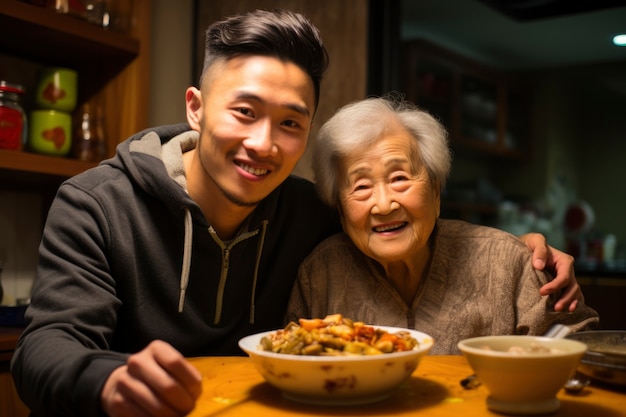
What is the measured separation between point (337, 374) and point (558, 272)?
33.7 inches

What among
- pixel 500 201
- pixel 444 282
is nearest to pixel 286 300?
pixel 444 282

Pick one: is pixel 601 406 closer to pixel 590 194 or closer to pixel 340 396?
pixel 340 396

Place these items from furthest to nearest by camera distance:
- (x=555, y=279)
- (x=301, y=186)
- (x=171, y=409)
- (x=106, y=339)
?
(x=301, y=186), (x=555, y=279), (x=106, y=339), (x=171, y=409)

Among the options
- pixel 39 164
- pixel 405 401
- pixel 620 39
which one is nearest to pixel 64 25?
pixel 39 164

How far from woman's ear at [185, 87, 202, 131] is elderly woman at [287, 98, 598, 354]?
32 cm

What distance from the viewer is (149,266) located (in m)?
1.56

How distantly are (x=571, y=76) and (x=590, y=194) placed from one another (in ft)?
3.09

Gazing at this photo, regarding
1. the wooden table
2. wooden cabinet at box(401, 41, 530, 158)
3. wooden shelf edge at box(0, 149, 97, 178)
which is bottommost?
the wooden table

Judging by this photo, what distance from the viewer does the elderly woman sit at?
1.61 metres

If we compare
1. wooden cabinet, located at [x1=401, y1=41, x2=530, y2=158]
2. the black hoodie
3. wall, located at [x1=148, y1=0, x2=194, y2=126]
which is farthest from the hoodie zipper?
wooden cabinet, located at [x1=401, y1=41, x2=530, y2=158]

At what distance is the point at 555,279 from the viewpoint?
1.60 meters

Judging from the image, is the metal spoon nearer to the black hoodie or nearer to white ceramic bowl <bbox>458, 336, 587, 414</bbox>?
white ceramic bowl <bbox>458, 336, 587, 414</bbox>

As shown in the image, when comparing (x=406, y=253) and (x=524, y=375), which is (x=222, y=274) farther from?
(x=524, y=375)

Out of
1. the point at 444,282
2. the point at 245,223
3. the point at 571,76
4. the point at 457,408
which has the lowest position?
the point at 457,408
